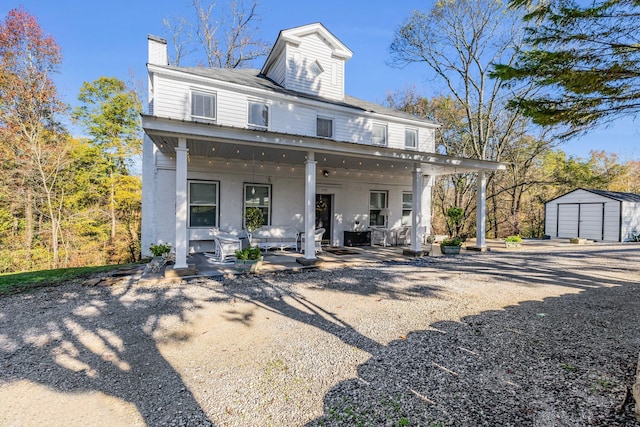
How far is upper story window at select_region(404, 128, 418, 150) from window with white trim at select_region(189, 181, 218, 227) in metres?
8.11

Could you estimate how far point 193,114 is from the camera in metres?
9.05

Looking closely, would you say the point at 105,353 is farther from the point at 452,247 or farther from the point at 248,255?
the point at 452,247

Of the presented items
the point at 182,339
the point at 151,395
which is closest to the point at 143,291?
the point at 182,339

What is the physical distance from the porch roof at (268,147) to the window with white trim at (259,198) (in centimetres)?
104

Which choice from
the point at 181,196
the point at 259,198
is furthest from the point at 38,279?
the point at 259,198

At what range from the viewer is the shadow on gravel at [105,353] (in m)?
2.41

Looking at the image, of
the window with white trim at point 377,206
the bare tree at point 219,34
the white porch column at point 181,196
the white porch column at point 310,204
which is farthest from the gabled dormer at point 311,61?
the bare tree at point 219,34

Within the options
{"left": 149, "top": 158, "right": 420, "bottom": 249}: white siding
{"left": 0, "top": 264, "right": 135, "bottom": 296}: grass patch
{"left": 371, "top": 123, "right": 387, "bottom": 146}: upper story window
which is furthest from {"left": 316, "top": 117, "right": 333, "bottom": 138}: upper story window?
{"left": 0, "top": 264, "right": 135, "bottom": 296}: grass patch

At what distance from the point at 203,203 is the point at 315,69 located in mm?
6868

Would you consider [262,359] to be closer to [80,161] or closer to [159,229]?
[159,229]

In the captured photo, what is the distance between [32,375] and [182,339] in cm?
131

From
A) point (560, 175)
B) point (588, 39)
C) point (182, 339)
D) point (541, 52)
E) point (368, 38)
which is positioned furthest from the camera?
point (560, 175)

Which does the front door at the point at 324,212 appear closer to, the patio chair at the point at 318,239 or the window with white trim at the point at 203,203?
the patio chair at the point at 318,239

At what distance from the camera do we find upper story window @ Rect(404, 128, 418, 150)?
1266 cm
